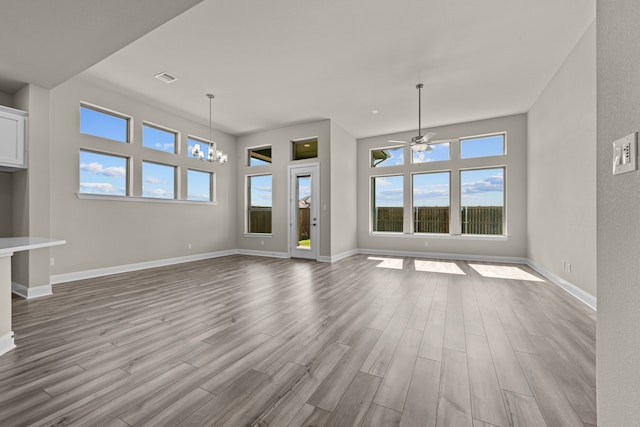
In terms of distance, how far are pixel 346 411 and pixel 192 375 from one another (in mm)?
1093

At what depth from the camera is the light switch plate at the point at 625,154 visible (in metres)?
0.84

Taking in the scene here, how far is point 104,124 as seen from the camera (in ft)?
16.3

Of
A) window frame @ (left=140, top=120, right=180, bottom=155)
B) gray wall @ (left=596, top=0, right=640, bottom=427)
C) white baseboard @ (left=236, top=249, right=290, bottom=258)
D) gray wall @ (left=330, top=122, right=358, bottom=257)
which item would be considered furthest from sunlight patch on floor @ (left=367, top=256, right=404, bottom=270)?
window frame @ (left=140, top=120, right=180, bottom=155)

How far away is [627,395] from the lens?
2.80 feet

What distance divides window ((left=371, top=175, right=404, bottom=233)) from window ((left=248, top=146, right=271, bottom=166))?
10.3ft

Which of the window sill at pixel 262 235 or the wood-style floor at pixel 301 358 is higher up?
the window sill at pixel 262 235

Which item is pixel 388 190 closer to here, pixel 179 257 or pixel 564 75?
pixel 564 75

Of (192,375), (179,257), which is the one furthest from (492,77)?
(179,257)

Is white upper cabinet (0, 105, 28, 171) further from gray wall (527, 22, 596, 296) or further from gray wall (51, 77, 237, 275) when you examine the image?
gray wall (527, 22, 596, 296)

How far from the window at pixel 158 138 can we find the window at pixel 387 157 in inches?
209

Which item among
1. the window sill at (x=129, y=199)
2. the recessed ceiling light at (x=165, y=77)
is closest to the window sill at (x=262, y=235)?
the window sill at (x=129, y=199)

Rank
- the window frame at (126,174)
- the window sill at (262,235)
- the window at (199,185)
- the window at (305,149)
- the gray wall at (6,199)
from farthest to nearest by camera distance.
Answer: the window sill at (262,235) → the window at (305,149) → the window at (199,185) → the window frame at (126,174) → the gray wall at (6,199)

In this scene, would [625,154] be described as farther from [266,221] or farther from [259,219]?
[259,219]

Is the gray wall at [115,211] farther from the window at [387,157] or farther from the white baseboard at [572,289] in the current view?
the white baseboard at [572,289]
